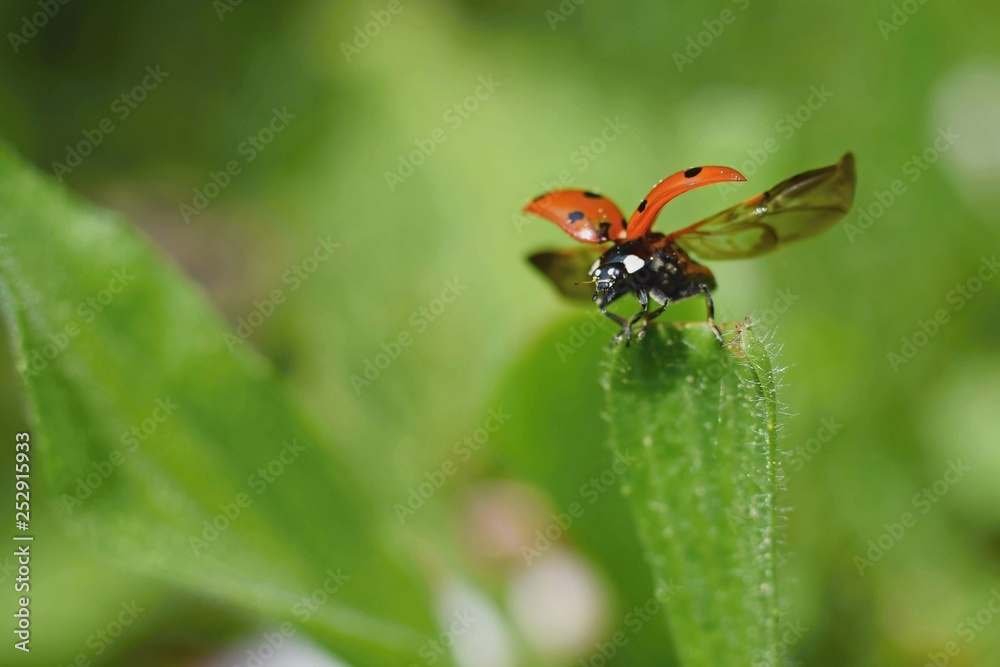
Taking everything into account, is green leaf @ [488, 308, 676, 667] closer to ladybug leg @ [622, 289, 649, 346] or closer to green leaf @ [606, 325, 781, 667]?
ladybug leg @ [622, 289, 649, 346]

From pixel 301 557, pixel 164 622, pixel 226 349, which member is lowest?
pixel 164 622

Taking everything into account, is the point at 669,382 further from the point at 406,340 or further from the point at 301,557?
the point at 406,340

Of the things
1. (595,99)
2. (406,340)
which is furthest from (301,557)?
(595,99)

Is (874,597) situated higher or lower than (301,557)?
higher

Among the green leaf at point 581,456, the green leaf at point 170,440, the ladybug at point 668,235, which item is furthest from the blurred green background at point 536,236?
the green leaf at point 170,440

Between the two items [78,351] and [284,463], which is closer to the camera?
[78,351]

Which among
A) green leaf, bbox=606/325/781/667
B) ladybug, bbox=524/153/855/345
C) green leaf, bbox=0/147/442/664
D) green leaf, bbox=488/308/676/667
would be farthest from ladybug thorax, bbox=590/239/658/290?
green leaf, bbox=0/147/442/664
